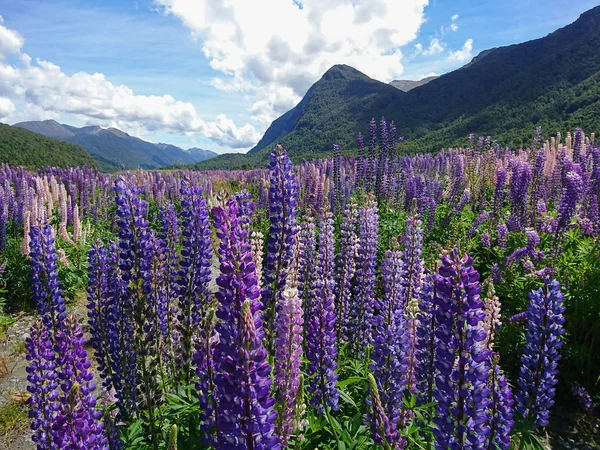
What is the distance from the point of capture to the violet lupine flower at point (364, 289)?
4988 millimetres

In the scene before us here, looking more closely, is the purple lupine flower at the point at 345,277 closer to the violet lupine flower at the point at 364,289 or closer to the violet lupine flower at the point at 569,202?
the violet lupine flower at the point at 364,289

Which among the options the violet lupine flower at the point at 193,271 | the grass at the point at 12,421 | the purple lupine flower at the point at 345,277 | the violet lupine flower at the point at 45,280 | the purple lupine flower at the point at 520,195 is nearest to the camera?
the violet lupine flower at the point at 193,271

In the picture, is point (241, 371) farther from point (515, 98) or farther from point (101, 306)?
point (515, 98)

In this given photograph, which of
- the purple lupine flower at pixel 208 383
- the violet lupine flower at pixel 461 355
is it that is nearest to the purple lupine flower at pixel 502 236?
the violet lupine flower at pixel 461 355

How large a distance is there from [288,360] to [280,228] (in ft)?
5.17

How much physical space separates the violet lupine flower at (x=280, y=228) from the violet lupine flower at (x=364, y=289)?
147 centimetres

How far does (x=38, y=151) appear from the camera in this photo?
94250 mm

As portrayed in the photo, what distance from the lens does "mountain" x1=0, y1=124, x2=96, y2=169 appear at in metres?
83.7

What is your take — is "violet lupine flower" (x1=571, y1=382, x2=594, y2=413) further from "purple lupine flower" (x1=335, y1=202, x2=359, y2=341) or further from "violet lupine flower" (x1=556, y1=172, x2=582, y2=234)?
"purple lupine flower" (x1=335, y1=202, x2=359, y2=341)

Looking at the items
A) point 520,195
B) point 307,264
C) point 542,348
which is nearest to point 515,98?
point 520,195

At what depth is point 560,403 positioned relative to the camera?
577cm

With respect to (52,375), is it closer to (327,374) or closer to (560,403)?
(327,374)

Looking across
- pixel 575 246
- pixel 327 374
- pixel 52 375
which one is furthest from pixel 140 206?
pixel 575 246

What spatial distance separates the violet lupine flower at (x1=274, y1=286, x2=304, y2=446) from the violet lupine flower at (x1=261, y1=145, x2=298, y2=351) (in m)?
1.16
